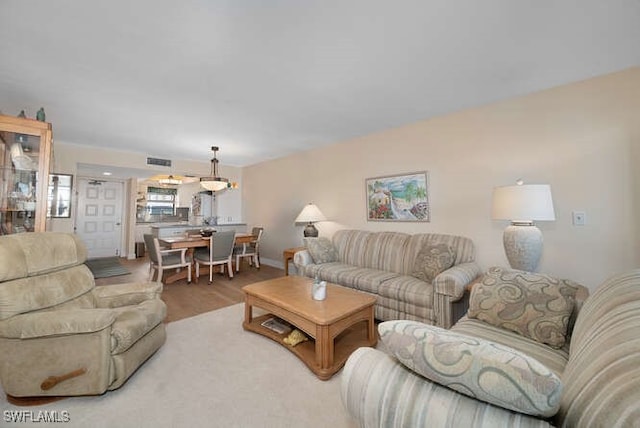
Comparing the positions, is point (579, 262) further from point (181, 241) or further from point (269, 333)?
point (181, 241)

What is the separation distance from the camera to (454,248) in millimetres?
2760

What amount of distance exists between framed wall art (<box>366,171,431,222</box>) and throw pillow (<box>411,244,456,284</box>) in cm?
61

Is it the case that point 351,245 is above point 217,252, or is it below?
above

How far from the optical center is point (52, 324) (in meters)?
1.50

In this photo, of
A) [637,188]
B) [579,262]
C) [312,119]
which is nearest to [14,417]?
[312,119]

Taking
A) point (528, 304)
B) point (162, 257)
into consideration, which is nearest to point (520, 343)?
point (528, 304)

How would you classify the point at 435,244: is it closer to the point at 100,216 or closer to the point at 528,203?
the point at 528,203

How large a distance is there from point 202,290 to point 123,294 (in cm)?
174

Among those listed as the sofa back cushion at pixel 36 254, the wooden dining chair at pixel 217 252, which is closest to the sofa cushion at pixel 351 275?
the wooden dining chair at pixel 217 252

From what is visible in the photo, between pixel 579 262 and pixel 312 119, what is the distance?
3.09 m

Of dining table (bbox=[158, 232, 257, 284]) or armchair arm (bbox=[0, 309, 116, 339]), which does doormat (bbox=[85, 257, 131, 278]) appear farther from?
armchair arm (bbox=[0, 309, 116, 339])

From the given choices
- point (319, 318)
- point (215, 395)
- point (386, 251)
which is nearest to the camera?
point (215, 395)

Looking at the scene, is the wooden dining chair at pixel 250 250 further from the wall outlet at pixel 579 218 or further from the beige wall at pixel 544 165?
the wall outlet at pixel 579 218

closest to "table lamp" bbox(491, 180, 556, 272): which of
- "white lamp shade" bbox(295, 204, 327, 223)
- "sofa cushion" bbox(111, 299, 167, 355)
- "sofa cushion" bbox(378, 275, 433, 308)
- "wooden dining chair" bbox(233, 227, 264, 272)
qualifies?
"sofa cushion" bbox(378, 275, 433, 308)
